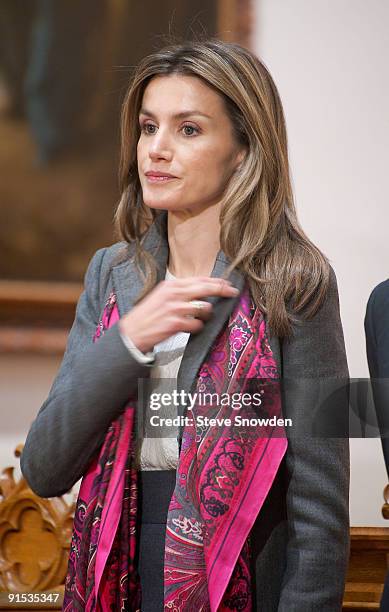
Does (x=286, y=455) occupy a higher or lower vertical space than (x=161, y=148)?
lower

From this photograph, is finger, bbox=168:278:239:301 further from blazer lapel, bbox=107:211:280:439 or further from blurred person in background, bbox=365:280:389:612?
blurred person in background, bbox=365:280:389:612

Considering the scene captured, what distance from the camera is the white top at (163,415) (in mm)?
1206

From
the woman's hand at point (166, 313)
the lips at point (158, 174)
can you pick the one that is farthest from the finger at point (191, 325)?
the lips at point (158, 174)

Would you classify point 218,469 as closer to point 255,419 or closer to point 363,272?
point 255,419

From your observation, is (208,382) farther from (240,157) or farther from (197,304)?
(240,157)

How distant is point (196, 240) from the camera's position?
131cm

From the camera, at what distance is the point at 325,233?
1.86 meters

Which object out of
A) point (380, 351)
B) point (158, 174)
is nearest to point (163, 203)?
point (158, 174)

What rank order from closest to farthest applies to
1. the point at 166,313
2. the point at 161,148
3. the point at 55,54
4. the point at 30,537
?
the point at 166,313 < the point at 161,148 < the point at 30,537 < the point at 55,54

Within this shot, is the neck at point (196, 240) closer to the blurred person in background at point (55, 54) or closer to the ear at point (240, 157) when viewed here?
the ear at point (240, 157)

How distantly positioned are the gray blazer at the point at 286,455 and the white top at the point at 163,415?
2cm

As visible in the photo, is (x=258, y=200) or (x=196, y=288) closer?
(x=196, y=288)

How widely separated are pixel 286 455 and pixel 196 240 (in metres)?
0.33

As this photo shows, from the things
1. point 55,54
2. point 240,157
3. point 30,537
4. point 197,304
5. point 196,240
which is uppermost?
point 55,54
